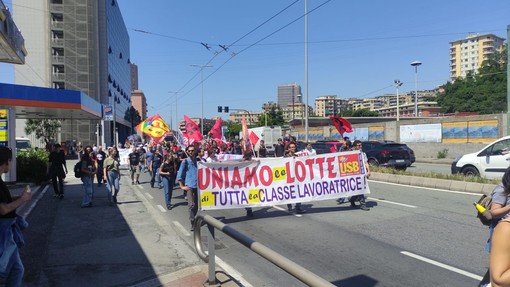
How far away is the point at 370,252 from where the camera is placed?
21.3 ft

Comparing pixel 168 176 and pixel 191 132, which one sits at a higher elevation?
pixel 191 132

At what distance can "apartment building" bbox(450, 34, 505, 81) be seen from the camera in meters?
147

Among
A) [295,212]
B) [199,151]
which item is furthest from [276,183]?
[199,151]

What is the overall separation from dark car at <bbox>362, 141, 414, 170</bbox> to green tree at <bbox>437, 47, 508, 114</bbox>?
63.1 meters

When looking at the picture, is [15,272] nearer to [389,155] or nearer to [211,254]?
[211,254]

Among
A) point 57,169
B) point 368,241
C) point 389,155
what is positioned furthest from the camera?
point 389,155

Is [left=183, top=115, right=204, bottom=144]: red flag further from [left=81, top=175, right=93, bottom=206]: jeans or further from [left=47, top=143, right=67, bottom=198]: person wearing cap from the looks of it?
[left=81, top=175, right=93, bottom=206]: jeans

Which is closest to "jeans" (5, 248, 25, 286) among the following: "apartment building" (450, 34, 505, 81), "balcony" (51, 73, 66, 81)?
"balcony" (51, 73, 66, 81)

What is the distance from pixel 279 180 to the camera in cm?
957

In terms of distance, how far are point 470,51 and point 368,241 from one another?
6654 inches

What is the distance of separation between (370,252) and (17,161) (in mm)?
15694

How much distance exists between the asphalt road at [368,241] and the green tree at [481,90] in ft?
245

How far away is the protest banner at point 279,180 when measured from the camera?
29.1ft

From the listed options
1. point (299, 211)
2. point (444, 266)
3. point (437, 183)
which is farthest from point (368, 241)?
point (437, 183)
